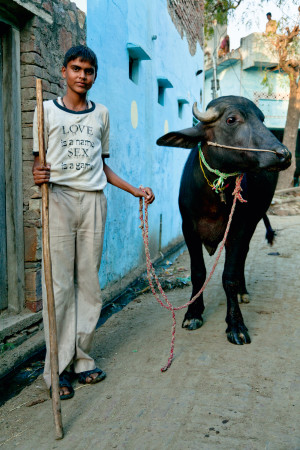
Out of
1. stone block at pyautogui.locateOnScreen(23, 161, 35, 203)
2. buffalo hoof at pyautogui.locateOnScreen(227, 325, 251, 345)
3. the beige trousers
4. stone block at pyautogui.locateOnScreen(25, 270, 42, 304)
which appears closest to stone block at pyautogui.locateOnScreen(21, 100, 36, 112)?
stone block at pyautogui.locateOnScreen(23, 161, 35, 203)

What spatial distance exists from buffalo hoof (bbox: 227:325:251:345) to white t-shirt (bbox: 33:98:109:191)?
1496mm

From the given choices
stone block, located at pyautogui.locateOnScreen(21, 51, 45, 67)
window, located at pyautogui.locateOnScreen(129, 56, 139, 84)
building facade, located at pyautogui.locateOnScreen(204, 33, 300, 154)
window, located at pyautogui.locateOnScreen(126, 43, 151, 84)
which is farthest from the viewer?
building facade, located at pyautogui.locateOnScreen(204, 33, 300, 154)

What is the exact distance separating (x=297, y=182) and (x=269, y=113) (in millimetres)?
3438

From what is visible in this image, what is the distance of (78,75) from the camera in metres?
2.42

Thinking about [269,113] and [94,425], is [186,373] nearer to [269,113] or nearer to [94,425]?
[94,425]

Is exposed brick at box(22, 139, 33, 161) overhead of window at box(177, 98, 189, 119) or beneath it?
beneath

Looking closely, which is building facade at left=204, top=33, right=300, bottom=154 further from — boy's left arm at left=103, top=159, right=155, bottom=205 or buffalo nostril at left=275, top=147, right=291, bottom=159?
boy's left arm at left=103, top=159, right=155, bottom=205

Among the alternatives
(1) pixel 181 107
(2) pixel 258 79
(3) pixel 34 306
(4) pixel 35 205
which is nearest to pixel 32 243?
(4) pixel 35 205

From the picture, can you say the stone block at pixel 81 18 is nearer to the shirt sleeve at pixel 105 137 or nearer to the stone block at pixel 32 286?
the shirt sleeve at pixel 105 137

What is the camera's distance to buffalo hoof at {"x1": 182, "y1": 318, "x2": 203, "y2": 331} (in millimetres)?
3447

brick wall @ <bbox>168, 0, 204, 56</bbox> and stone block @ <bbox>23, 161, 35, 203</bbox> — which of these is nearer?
stone block @ <bbox>23, 161, 35, 203</bbox>

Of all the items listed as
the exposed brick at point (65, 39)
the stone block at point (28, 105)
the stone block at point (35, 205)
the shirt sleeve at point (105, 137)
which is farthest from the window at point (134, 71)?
the shirt sleeve at point (105, 137)

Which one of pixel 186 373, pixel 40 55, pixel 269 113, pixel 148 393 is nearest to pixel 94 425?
pixel 148 393

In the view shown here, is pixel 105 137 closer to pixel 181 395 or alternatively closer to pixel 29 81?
pixel 29 81
